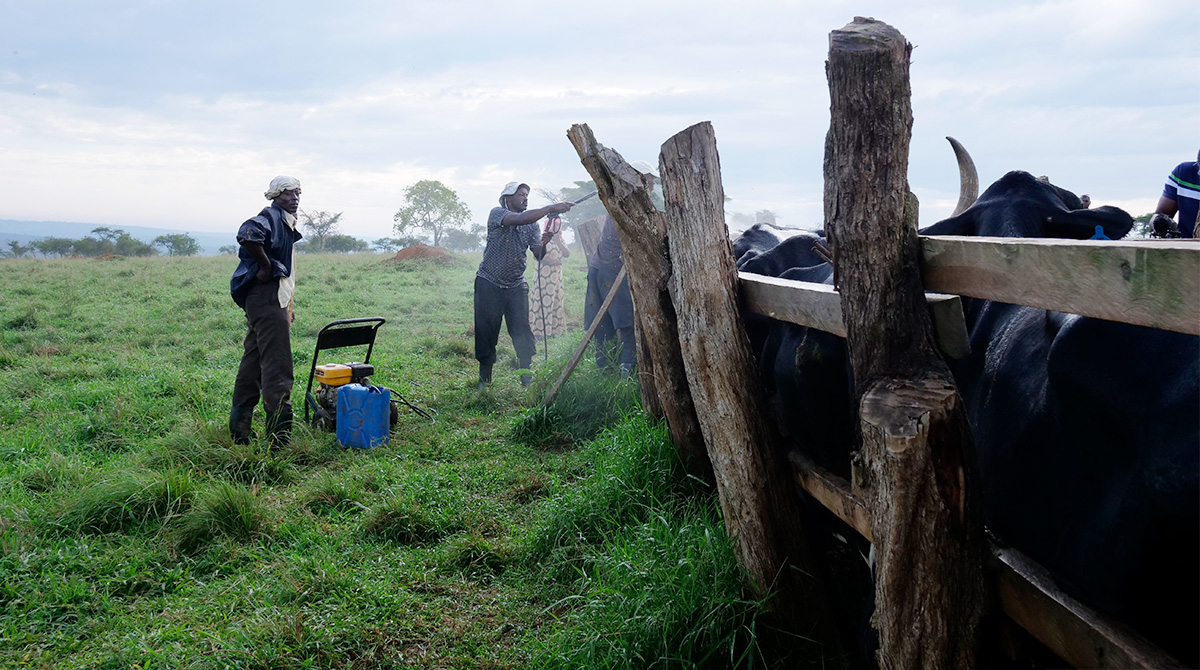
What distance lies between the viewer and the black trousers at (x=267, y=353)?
5879 mm

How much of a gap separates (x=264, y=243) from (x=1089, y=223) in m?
5.37

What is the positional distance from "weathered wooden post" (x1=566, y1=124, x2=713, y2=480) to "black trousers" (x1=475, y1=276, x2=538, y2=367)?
4800mm

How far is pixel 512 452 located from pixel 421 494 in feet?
3.74

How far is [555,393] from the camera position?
20.6ft

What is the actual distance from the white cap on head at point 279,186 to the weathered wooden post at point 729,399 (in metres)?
4.14

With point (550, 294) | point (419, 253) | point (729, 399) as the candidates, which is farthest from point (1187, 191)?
point (419, 253)

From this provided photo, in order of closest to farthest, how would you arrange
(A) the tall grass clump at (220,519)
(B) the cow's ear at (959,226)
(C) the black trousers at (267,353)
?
(B) the cow's ear at (959,226)
(A) the tall grass clump at (220,519)
(C) the black trousers at (267,353)

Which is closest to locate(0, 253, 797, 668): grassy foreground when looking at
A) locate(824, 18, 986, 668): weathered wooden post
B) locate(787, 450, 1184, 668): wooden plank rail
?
locate(824, 18, 986, 668): weathered wooden post

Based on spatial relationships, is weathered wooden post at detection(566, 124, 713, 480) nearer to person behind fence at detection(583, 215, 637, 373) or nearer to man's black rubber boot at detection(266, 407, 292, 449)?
person behind fence at detection(583, 215, 637, 373)

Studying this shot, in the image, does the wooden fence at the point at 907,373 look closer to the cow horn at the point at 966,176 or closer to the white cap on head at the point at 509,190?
the cow horn at the point at 966,176

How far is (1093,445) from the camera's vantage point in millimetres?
1412

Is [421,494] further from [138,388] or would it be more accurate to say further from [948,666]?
[138,388]

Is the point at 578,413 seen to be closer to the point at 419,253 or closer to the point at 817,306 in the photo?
the point at 817,306

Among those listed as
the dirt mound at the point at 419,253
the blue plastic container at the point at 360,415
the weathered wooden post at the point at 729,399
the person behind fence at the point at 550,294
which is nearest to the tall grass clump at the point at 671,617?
the weathered wooden post at the point at 729,399
